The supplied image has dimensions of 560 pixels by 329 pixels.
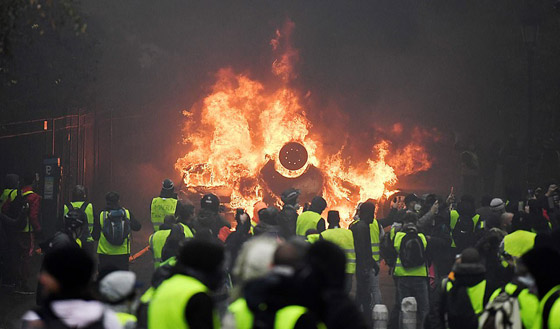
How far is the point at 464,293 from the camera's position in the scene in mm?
7523

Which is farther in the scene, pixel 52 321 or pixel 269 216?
pixel 269 216

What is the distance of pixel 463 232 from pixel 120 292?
8.87 m

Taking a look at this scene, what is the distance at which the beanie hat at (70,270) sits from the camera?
4859 mm

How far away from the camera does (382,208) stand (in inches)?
911

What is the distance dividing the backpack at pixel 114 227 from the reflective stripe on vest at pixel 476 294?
629cm

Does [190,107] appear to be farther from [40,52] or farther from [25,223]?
[25,223]

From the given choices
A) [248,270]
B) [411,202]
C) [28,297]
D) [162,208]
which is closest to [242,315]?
[248,270]

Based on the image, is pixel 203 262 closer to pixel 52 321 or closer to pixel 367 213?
pixel 52 321

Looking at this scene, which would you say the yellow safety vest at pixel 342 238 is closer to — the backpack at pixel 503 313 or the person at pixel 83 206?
the person at pixel 83 206

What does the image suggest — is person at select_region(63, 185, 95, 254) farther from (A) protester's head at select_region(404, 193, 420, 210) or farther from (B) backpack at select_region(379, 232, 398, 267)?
(A) protester's head at select_region(404, 193, 420, 210)

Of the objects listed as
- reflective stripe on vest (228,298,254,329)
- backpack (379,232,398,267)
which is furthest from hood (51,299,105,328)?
backpack (379,232,398,267)

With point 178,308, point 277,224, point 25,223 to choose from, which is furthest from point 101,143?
point 178,308

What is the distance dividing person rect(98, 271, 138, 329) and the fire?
1815 cm

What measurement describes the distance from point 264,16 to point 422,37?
6652mm
